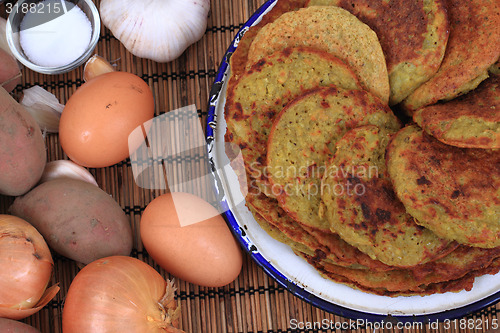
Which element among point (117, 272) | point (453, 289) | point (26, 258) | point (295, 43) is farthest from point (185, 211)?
point (453, 289)

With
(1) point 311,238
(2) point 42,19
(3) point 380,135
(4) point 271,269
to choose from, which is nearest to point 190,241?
(4) point 271,269

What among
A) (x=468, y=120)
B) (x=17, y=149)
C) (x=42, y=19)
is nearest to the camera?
(x=468, y=120)

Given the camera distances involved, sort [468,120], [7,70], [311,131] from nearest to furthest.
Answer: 1. [468,120]
2. [311,131]
3. [7,70]

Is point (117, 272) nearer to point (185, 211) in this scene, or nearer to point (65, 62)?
point (185, 211)

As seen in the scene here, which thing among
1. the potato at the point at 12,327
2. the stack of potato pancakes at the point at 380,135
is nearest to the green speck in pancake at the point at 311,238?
the stack of potato pancakes at the point at 380,135

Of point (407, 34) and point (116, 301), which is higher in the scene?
point (407, 34)

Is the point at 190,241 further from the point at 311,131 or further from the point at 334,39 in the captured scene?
the point at 334,39
